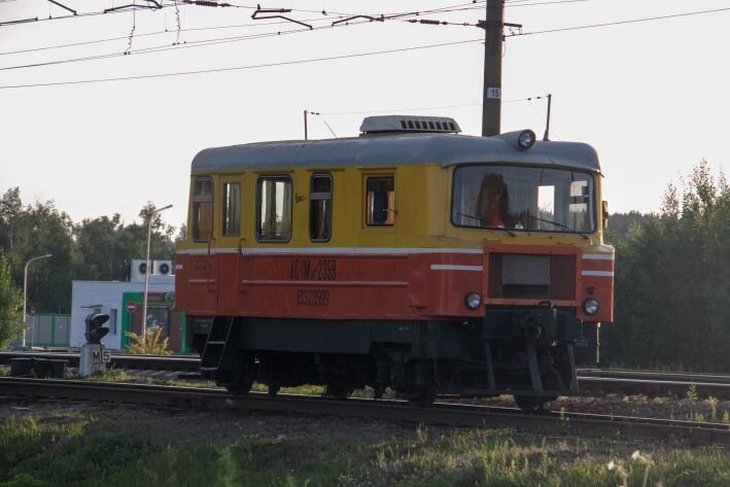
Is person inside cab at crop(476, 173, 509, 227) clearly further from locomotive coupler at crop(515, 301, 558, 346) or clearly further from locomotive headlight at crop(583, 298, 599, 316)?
locomotive headlight at crop(583, 298, 599, 316)

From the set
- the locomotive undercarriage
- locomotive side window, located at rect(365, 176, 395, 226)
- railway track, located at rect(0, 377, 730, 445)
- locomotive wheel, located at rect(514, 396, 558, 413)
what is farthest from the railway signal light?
locomotive wheel, located at rect(514, 396, 558, 413)

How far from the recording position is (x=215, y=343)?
18578mm

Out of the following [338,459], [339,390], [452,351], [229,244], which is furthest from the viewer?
[339,390]

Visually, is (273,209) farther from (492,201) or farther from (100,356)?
(100,356)

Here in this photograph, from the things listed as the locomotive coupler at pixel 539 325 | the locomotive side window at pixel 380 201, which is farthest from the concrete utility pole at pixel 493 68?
the locomotive coupler at pixel 539 325

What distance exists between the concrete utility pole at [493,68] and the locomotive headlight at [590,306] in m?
7.14

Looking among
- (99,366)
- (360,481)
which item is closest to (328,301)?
(360,481)

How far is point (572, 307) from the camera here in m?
16.9

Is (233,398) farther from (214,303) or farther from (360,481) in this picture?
(360,481)

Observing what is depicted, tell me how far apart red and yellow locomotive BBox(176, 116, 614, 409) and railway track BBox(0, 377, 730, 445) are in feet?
1.44

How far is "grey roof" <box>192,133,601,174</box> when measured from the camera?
16469mm

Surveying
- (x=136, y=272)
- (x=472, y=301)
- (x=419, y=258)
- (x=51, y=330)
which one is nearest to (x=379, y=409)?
(x=472, y=301)

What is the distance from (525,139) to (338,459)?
18.5 ft

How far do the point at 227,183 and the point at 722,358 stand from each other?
31602mm
